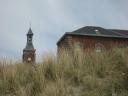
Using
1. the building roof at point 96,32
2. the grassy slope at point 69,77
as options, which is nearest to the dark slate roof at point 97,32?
the building roof at point 96,32

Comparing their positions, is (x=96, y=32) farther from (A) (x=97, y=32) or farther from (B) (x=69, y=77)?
(B) (x=69, y=77)

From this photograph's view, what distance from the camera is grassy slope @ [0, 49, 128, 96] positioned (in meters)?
6.14

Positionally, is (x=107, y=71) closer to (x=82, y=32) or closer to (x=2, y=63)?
(x=2, y=63)

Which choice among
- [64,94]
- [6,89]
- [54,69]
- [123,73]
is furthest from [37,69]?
[123,73]

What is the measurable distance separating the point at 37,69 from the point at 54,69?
39 centimetres

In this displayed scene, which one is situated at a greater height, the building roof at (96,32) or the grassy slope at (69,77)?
the building roof at (96,32)

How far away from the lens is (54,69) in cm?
698

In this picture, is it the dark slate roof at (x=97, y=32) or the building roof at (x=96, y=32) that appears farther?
the dark slate roof at (x=97, y=32)

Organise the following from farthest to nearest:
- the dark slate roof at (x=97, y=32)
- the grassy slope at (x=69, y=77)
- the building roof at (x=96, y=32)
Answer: the dark slate roof at (x=97, y=32) → the building roof at (x=96, y=32) → the grassy slope at (x=69, y=77)

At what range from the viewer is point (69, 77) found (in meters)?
6.98

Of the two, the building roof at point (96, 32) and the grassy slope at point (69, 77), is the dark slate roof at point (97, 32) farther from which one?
the grassy slope at point (69, 77)

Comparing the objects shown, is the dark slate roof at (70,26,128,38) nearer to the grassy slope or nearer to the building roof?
the building roof

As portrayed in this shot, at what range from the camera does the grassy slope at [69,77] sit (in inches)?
242

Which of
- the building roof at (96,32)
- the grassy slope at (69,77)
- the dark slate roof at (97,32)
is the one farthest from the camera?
the dark slate roof at (97,32)
